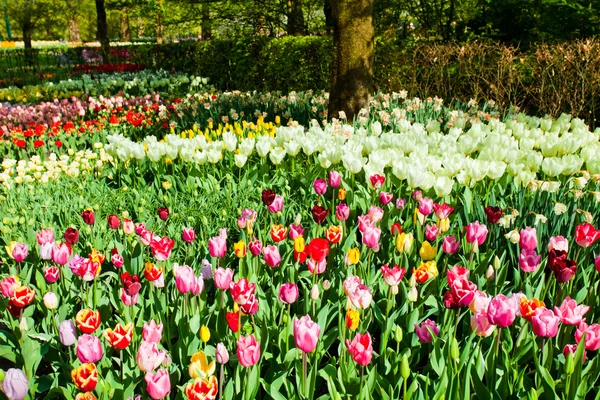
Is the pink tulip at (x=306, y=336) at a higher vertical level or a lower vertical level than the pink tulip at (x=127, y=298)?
higher

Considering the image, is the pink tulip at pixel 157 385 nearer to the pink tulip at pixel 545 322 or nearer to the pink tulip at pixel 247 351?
the pink tulip at pixel 247 351

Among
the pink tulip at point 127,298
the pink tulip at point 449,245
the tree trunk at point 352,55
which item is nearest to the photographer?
the pink tulip at point 127,298

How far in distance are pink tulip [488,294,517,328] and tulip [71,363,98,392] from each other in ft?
3.64

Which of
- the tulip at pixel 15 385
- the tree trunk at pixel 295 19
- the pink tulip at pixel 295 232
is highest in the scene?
the tree trunk at pixel 295 19

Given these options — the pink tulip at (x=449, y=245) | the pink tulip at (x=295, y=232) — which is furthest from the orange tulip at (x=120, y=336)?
the pink tulip at (x=449, y=245)

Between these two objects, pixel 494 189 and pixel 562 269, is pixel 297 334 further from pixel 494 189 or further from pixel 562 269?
pixel 494 189

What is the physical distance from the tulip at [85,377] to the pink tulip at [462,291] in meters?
1.08

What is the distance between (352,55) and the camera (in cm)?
625

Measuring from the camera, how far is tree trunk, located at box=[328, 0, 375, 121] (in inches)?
242

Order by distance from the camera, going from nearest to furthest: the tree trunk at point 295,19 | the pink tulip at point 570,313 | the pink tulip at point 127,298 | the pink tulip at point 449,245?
the pink tulip at point 570,313
the pink tulip at point 127,298
the pink tulip at point 449,245
the tree trunk at point 295,19

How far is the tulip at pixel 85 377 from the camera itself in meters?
1.45

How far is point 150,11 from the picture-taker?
1585 cm

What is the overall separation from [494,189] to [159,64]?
14.2 m

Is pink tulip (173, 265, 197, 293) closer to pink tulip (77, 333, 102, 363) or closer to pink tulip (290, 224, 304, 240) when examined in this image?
pink tulip (77, 333, 102, 363)
